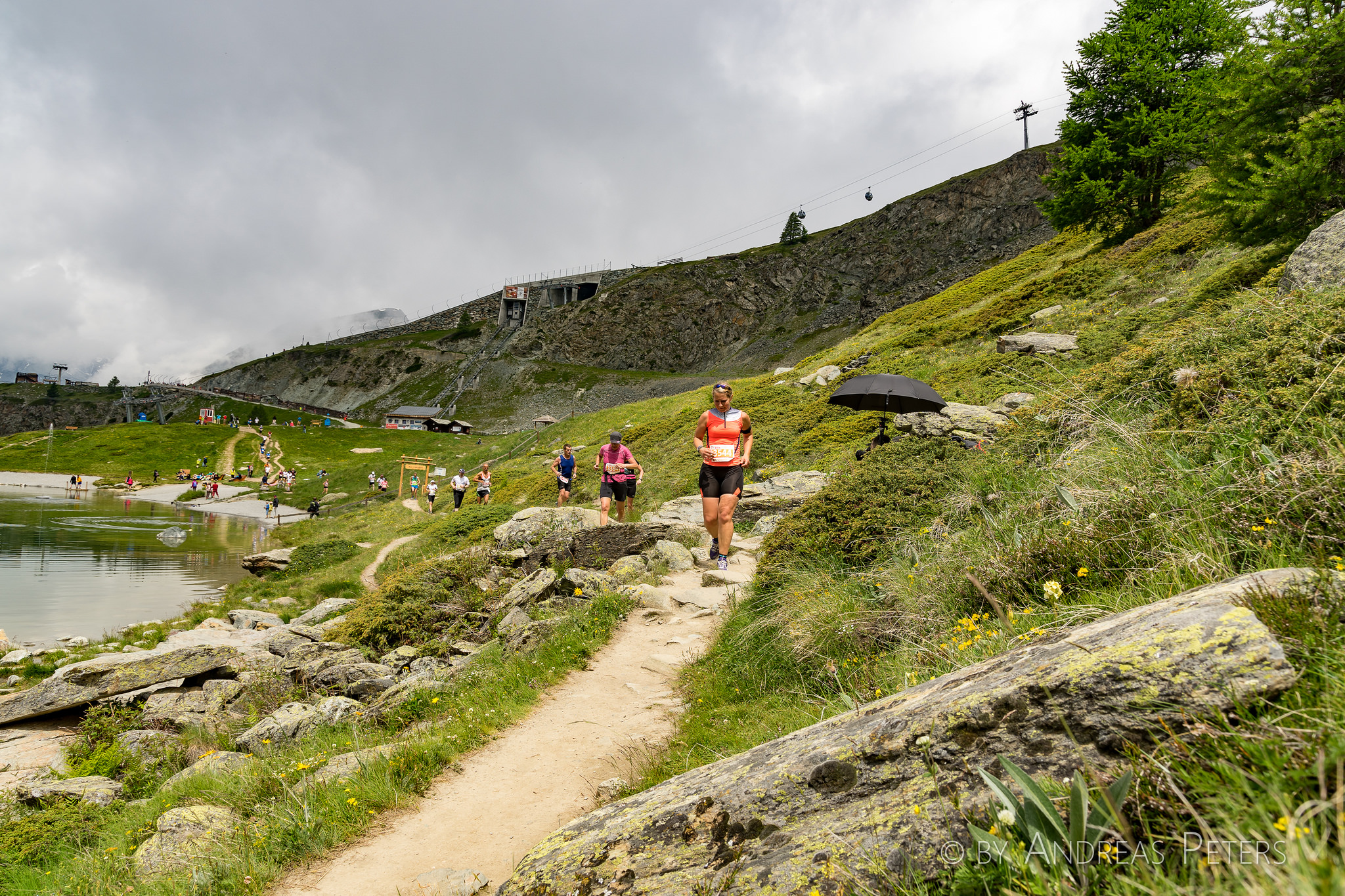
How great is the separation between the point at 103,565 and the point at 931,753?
34836mm

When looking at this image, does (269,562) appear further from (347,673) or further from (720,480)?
(720,480)

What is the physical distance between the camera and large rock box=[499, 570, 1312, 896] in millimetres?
1824

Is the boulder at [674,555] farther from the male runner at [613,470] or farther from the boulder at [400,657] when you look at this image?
the boulder at [400,657]

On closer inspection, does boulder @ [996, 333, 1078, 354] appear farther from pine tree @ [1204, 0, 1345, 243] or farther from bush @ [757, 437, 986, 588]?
bush @ [757, 437, 986, 588]

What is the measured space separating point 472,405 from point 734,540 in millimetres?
104862

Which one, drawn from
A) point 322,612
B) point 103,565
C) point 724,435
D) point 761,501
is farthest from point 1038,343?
point 103,565

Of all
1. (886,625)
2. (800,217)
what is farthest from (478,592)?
(800,217)

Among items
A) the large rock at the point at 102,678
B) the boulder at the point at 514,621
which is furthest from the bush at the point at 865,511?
the large rock at the point at 102,678

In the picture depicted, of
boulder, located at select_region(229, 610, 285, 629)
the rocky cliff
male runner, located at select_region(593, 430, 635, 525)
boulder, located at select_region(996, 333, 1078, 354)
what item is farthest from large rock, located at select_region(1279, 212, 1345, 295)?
the rocky cliff

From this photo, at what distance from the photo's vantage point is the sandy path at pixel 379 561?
2002 cm

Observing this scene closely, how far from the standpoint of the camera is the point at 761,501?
1493 centimetres

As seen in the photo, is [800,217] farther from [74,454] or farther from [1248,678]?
[1248,678]

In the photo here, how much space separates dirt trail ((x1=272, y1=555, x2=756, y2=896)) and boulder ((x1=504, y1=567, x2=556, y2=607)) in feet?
8.29

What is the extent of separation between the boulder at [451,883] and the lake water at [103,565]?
19.2 m
